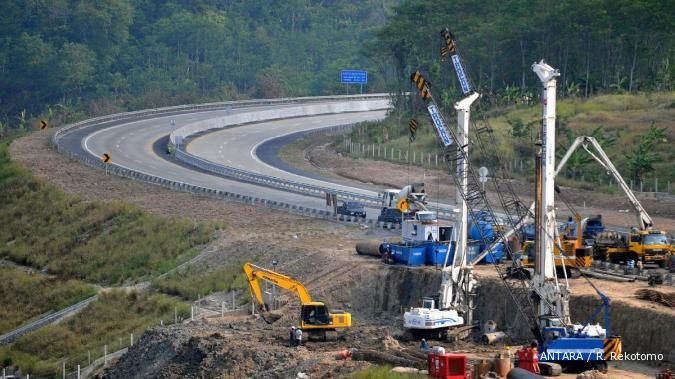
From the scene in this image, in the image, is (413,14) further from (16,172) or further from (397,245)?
(397,245)

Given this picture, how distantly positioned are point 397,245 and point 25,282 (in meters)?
27.5

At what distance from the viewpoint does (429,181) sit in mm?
94938

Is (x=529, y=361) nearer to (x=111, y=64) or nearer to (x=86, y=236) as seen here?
(x=86, y=236)

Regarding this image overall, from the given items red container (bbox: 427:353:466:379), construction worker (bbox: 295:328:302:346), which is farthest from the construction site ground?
red container (bbox: 427:353:466:379)

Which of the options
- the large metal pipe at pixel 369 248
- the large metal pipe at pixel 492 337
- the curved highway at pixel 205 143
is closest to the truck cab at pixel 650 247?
the large metal pipe at pixel 492 337

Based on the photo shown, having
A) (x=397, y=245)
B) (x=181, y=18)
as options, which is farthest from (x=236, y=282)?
(x=181, y=18)

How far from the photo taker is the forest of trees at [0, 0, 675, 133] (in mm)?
110750

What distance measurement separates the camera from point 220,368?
49.9 meters

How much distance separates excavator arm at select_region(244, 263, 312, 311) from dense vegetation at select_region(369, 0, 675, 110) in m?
54.5

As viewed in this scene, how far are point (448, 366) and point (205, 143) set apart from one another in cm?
8396

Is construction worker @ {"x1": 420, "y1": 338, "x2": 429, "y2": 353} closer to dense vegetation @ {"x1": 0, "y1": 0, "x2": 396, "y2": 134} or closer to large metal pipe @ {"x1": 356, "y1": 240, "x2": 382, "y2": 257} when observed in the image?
large metal pipe @ {"x1": 356, "y1": 240, "x2": 382, "y2": 257}

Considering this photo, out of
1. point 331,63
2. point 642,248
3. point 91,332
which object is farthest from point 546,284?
point 331,63

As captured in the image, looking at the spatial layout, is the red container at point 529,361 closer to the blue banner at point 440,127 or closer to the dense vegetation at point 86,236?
the blue banner at point 440,127

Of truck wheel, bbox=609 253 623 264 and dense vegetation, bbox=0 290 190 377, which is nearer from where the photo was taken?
truck wheel, bbox=609 253 623 264
